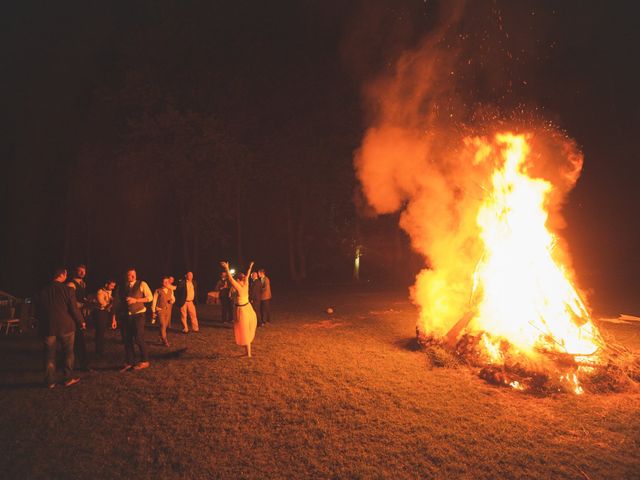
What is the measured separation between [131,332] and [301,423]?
15.1ft

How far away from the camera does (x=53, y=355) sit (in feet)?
25.9

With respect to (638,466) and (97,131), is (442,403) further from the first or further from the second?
(97,131)

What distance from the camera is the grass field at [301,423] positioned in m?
5.11

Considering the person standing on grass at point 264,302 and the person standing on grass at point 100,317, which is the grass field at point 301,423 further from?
the person standing on grass at point 264,302

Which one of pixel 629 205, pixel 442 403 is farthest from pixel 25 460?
pixel 629 205

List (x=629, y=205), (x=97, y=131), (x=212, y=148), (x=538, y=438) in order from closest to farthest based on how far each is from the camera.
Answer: (x=538, y=438) < (x=212, y=148) < (x=97, y=131) < (x=629, y=205)

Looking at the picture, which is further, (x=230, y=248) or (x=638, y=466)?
(x=230, y=248)

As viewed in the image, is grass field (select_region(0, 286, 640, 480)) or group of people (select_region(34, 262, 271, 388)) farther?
group of people (select_region(34, 262, 271, 388))

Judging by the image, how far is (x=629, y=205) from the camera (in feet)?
104

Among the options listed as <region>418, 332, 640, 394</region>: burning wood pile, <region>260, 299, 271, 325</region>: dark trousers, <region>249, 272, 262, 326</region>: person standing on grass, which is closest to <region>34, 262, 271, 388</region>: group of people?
<region>249, 272, 262, 326</region>: person standing on grass

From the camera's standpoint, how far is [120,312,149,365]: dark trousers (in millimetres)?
8914

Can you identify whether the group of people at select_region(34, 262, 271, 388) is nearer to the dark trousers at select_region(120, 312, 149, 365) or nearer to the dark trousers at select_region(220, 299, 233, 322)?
the dark trousers at select_region(120, 312, 149, 365)

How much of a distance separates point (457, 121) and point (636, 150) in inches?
822

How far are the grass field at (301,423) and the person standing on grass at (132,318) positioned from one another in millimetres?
403
